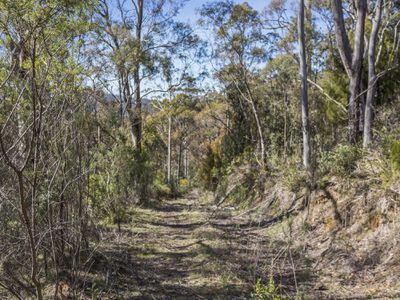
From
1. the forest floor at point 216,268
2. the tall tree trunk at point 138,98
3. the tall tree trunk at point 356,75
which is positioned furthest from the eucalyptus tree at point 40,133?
the tall tree trunk at point 138,98

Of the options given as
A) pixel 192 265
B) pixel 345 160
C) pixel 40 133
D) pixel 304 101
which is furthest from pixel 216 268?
pixel 304 101

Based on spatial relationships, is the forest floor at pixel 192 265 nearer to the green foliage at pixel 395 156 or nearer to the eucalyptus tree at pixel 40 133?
the eucalyptus tree at pixel 40 133

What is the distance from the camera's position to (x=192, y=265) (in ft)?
22.4

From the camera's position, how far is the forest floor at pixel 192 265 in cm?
548

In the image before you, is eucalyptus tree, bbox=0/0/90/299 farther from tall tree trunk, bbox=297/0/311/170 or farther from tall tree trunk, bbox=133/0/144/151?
tall tree trunk, bbox=133/0/144/151

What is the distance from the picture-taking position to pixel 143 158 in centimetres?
1536

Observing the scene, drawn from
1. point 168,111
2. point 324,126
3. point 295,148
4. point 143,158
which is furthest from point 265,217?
point 168,111

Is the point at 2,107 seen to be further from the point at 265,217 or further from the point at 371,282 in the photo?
the point at 265,217

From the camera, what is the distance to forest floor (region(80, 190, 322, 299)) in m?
5.48

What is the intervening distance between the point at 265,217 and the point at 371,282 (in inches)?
208

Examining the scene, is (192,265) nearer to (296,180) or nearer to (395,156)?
(395,156)

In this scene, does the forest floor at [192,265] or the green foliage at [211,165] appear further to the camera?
the green foliage at [211,165]

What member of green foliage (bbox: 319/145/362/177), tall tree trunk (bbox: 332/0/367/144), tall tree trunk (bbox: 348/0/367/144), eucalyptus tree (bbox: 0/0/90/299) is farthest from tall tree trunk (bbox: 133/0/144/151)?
eucalyptus tree (bbox: 0/0/90/299)

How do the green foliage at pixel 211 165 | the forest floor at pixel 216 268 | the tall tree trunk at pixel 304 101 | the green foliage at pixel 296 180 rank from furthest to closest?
the green foliage at pixel 211 165 < the tall tree trunk at pixel 304 101 < the green foliage at pixel 296 180 < the forest floor at pixel 216 268
